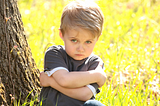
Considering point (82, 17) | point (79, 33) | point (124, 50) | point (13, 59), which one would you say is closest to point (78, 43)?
point (79, 33)

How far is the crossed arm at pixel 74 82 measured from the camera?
5.70 ft

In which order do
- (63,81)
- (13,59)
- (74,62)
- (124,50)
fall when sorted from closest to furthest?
(63,81), (74,62), (13,59), (124,50)

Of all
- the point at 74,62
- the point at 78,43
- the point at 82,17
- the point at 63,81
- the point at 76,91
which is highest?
the point at 82,17

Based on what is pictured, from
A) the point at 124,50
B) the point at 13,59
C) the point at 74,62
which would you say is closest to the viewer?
the point at 74,62

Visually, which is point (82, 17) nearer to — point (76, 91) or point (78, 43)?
point (78, 43)

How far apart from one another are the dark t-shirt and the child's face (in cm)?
7

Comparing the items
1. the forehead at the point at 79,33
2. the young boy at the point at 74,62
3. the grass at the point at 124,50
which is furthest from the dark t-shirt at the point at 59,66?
the grass at the point at 124,50

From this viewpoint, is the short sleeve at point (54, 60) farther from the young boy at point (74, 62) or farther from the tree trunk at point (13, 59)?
the tree trunk at point (13, 59)

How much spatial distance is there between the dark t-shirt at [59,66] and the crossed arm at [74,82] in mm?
51

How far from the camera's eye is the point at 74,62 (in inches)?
74.7

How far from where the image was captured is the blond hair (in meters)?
1.74

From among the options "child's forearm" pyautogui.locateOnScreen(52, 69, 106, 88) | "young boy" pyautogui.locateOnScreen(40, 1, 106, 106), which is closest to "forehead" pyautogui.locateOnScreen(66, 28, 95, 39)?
"young boy" pyautogui.locateOnScreen(40, 1, 106, 106)

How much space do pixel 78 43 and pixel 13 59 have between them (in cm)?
69

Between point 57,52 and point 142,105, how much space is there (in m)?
1.05
